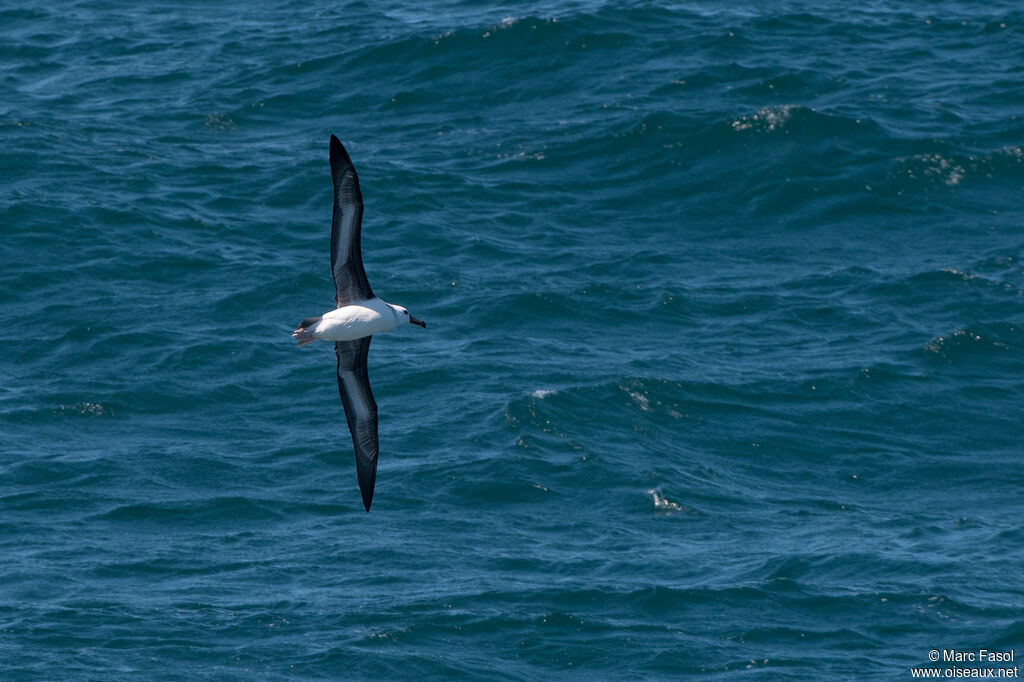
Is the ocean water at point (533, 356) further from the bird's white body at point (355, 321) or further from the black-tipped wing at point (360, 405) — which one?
the bird's white body at point (355, 321)

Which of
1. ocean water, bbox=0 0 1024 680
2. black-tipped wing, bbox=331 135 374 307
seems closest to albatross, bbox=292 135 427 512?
black-tipped wing, bbox=331 135 374 307

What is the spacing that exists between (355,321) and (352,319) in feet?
0.20

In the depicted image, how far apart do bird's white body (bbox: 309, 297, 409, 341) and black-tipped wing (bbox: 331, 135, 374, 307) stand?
0.73ft

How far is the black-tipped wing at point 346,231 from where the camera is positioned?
30.3 m

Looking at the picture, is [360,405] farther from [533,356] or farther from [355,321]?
[533,356]

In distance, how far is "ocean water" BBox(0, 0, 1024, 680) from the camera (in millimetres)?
51188

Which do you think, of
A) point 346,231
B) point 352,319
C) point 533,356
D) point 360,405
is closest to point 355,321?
point 352,319

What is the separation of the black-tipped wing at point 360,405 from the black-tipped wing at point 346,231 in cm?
194

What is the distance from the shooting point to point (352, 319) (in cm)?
3191

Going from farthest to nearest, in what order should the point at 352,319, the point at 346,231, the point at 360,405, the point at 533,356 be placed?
1. the point at 533,356
2. the point at 360,405
3. the point at 352,319
4. the point at 346,231

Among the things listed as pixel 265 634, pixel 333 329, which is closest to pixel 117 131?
pixel 265 634

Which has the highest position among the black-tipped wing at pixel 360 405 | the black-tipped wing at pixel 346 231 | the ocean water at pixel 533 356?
the black-tipped wing at pixel 346 231

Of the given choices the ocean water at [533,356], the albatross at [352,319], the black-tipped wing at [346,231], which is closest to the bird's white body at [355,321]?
the albatross at [352,319]

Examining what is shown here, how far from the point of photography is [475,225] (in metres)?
63.4
